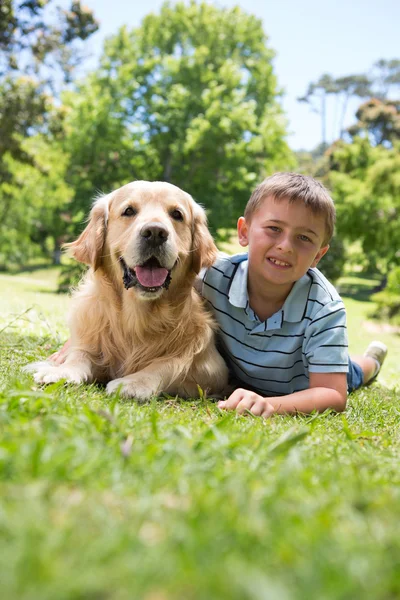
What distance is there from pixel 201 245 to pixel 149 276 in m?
0.54

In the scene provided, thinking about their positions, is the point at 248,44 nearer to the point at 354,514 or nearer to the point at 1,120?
the point at 1,120

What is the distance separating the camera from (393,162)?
78.9 feet

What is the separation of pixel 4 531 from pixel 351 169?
3125 centimetres

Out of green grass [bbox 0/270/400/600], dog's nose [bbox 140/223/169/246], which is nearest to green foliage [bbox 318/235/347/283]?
dog's nose [bbox 140/223/169/246]

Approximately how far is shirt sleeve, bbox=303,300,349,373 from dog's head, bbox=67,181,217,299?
81 centimetres

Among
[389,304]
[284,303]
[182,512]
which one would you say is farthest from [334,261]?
[182,512]

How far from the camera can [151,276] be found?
3.35 m

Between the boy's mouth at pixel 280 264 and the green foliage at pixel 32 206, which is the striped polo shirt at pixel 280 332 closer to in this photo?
the boy's mouth at pixel 280 264

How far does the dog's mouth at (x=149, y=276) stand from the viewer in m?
3.33

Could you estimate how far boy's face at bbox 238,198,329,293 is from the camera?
11.4 feet

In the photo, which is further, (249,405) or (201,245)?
(201,245)

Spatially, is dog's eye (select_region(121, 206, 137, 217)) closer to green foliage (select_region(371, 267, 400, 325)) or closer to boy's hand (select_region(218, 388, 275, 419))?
boy's hand (select_region(218, 388, 275, 419))

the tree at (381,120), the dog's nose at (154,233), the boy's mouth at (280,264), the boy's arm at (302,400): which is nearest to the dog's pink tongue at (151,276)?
the dog's nose at (154,233)

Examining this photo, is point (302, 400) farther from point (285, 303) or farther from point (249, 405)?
point (285, 303)
